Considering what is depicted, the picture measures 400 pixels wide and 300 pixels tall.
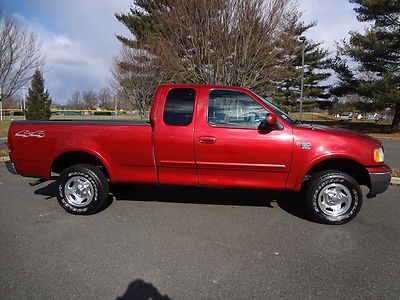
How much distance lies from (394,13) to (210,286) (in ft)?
81.7

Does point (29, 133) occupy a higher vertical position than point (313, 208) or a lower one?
higher

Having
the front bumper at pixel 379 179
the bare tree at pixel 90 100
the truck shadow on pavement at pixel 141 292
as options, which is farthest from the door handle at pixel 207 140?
the bare tree at pixel 90 100

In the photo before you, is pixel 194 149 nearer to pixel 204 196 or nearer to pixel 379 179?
pixel 204 196

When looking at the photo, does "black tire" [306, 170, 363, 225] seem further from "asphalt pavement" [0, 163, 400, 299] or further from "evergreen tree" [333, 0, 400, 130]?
"evergreen tree" [333, 0, 400, 130]

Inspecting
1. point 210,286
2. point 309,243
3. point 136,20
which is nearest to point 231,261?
point 210,286

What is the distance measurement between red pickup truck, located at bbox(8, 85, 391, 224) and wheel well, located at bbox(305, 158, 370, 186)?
0.05 ft

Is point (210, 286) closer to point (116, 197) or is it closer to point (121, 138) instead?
point (121, 138)

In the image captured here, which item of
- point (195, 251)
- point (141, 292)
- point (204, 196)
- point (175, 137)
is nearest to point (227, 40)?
point (204, 196)

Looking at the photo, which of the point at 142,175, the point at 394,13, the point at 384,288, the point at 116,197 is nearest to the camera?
the point at 384,288

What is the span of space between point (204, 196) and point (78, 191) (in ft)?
7.28

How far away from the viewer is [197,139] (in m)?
4.44

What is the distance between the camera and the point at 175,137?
448 cm

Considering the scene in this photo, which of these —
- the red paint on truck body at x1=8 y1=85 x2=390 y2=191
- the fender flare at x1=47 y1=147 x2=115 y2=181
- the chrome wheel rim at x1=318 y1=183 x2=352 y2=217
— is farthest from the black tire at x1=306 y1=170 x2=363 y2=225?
the fender flare at x1=47 y1=147 x2=115 y2=181

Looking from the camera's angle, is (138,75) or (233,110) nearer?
(233,110)
